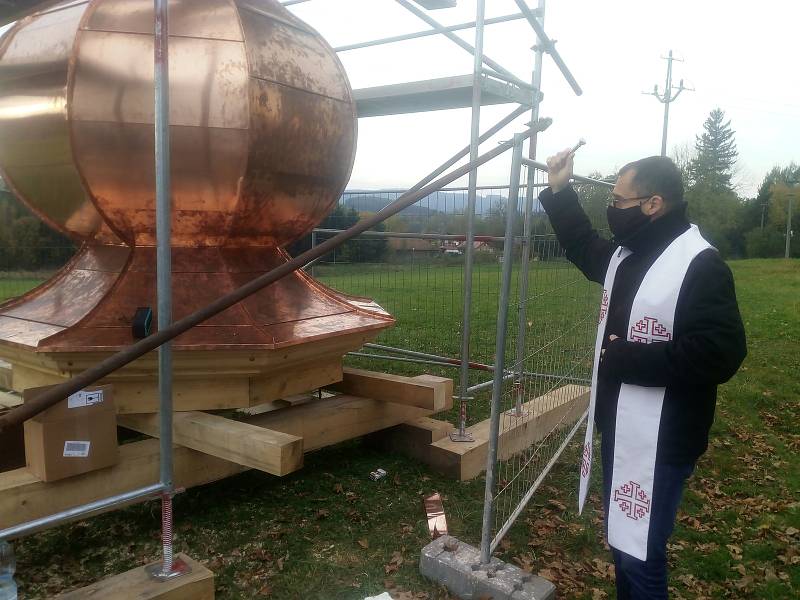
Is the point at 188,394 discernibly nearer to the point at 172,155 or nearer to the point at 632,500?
the point at 172,155

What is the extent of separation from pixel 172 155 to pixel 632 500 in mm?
2915

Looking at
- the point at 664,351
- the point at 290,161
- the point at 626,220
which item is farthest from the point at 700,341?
Result: the point at 290,161

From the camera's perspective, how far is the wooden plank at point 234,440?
312 cm

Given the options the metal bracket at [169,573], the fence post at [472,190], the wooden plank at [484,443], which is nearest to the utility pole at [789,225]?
the wooden plank at [484,443]

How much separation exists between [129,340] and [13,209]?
8.67 meters

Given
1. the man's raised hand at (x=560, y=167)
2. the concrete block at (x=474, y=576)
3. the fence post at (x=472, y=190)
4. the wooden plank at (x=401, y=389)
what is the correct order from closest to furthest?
the concrete block at (x=474, y=576) → the man's raised hand at (x=560, y=167) → the fence post at (x=472, y=190) → the wooden plank at (x=401, y=389)

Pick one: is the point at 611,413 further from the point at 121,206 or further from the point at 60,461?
the point at 121,206

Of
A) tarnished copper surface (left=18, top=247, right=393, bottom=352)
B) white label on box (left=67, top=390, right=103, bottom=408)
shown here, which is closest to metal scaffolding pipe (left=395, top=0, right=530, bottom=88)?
tarnished copper surface (left=18, top=247, right=393, bottom=352)

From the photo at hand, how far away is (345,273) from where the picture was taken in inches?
305

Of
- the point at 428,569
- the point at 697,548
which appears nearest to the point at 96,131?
the point at 428,569

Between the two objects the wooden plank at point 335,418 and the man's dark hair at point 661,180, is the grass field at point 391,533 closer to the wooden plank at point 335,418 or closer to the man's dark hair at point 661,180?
the wooden plank at point 335,418

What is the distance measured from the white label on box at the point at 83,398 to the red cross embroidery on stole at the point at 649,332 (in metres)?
2.50

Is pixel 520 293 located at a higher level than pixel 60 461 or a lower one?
higher

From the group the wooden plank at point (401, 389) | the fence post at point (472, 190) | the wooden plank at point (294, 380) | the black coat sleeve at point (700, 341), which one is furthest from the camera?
the wooden plank at point (401, 389)
